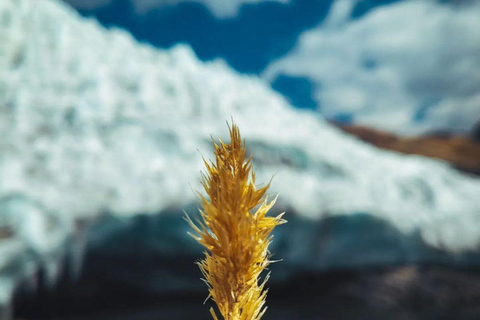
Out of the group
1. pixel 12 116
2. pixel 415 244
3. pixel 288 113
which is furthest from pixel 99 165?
pixel 415 244

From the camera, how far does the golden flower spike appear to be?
1.98 ft

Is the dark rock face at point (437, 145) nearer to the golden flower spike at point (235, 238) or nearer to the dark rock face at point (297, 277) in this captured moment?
the dark rock face at point (297, 277)

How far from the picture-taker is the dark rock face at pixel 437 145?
735 centimetres

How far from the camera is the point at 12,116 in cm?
330

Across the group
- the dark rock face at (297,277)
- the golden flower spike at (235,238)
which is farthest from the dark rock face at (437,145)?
the golden flower spike at (235,238)

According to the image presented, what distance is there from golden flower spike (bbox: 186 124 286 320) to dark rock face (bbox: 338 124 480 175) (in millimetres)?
7690

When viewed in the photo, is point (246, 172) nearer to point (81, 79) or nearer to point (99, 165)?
point (99, 165)

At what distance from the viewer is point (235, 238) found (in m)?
0.60

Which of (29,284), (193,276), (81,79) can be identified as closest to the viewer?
(29,284)

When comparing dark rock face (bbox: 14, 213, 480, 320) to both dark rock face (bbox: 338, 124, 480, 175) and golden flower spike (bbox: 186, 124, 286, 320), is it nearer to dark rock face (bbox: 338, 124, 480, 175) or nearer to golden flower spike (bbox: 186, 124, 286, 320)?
golden flower spike (bbox: 186, 124, 286, 320)

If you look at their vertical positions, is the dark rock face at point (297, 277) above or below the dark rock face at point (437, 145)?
below

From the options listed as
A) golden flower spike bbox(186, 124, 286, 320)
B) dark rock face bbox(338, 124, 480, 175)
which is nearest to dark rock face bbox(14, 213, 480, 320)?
golden flower spike bbox(186, 124, 286, 320)

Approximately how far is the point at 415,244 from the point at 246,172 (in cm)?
385

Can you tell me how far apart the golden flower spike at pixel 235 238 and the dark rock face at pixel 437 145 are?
7690 millimetres
